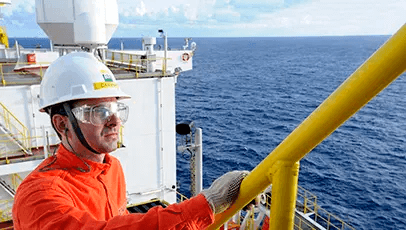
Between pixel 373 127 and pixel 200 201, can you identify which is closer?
pixel 200 201

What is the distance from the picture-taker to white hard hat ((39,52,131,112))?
8.85ft

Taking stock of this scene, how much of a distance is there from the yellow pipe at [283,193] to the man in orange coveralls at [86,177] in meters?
0.34

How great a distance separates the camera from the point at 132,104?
12.2 metres

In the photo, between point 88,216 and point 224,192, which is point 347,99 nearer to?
point 224,192

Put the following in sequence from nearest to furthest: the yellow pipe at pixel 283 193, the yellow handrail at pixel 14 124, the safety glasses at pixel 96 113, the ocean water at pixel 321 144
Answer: the yellow pipe at pixel 283 193 → the safety glasses at pixel 96 113 → the yellow handrail at pixel 14 124 → the ocean water at pixel 321 144

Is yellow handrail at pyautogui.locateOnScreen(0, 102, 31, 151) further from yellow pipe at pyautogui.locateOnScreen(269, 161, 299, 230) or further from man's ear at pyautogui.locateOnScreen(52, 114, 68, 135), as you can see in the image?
yellow pipe at pyautogui.locateOnScreen(269, 161, 299, 230)

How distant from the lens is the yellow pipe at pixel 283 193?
192 cm

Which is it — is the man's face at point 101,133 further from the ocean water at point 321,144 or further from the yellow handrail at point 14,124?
the ocean water at point 321,144

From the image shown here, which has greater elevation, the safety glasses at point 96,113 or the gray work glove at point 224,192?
the safety glasses at point 96,113

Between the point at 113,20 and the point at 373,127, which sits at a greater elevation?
the point at 113,20

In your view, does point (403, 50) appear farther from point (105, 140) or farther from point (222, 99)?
point (222, 99)

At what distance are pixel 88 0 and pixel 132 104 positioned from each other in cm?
366

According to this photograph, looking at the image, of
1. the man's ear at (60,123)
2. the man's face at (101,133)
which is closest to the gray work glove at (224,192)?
the man's face at (101,133)

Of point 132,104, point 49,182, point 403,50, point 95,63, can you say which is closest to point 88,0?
point 132,104
